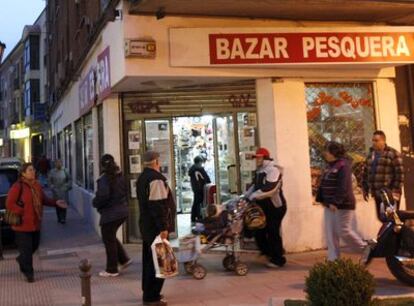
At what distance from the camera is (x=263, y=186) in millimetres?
8180

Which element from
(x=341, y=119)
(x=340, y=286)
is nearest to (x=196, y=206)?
(x=341, y=119)

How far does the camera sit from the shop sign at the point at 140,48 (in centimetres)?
886

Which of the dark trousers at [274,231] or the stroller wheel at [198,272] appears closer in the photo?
the stroller wheel at [198,272]

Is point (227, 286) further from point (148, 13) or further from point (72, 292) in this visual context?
point (148, 13)

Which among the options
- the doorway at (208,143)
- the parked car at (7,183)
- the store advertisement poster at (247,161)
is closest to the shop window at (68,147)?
the parked car at (7,183)

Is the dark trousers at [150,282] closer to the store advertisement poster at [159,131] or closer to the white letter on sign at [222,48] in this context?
the white letter on sign at [222,48]

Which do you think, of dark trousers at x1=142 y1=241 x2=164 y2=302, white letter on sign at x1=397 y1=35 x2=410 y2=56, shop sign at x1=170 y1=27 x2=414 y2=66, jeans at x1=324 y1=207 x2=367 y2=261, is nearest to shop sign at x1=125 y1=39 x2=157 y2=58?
shop sign at x1=170 y1=27 x2=414 y2=66

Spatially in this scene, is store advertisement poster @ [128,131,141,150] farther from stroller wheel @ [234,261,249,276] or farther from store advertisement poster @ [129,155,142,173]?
stroller wheel @ [234,261,249,276]

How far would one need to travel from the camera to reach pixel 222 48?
30.1 ft

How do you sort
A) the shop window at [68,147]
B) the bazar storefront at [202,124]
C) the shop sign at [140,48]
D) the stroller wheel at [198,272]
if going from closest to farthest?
the stroller wheel at [198,272] < the shop sign at [140,48] < the bazar storefront at [202,124] < the shop window at [68,147]

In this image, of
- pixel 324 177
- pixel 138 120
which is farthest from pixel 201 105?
pixel 324 177

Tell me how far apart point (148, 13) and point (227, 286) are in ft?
14.9

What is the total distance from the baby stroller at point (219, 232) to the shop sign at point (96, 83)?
3.59 meters

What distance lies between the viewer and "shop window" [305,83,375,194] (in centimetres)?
1002
